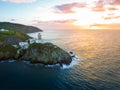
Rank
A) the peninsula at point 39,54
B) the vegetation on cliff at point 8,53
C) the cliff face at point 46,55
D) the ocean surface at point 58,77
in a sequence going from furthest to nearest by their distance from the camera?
the vegetation on cliff at point 8,53, the peninsula at point 39,54, the cliff face at point 46,55, the ocean surface at point 58,77

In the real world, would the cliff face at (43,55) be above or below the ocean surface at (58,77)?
above

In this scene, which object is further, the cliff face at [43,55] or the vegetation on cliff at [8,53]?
the vegetation on cliff at [8,53]

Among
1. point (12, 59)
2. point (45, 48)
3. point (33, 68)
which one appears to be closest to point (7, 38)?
point (12, 59)

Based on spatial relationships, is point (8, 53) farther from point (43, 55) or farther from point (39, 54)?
point (43, 55)

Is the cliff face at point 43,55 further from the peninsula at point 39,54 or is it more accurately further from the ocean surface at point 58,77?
the ocean surface at point 58,77

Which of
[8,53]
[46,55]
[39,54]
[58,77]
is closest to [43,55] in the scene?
[46,55]

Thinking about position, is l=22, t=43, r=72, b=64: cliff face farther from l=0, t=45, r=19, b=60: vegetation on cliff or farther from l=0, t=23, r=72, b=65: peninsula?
l=0, t=45, r=19, b=60: vegetation on cliff

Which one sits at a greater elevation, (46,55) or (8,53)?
(46,55)

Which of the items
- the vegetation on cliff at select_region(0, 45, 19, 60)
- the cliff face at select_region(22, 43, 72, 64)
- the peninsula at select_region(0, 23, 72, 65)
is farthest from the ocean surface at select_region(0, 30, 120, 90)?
the vegetation on cliff at select_region(0, 45, 19, 60)

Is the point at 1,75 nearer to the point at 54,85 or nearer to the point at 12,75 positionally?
the point at 12,75

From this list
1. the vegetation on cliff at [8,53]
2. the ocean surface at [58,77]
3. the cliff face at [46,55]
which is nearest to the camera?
the ocean surface at [58,77]

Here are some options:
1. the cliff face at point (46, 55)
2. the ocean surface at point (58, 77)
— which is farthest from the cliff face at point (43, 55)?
the ocean surface at point (58, 77)
